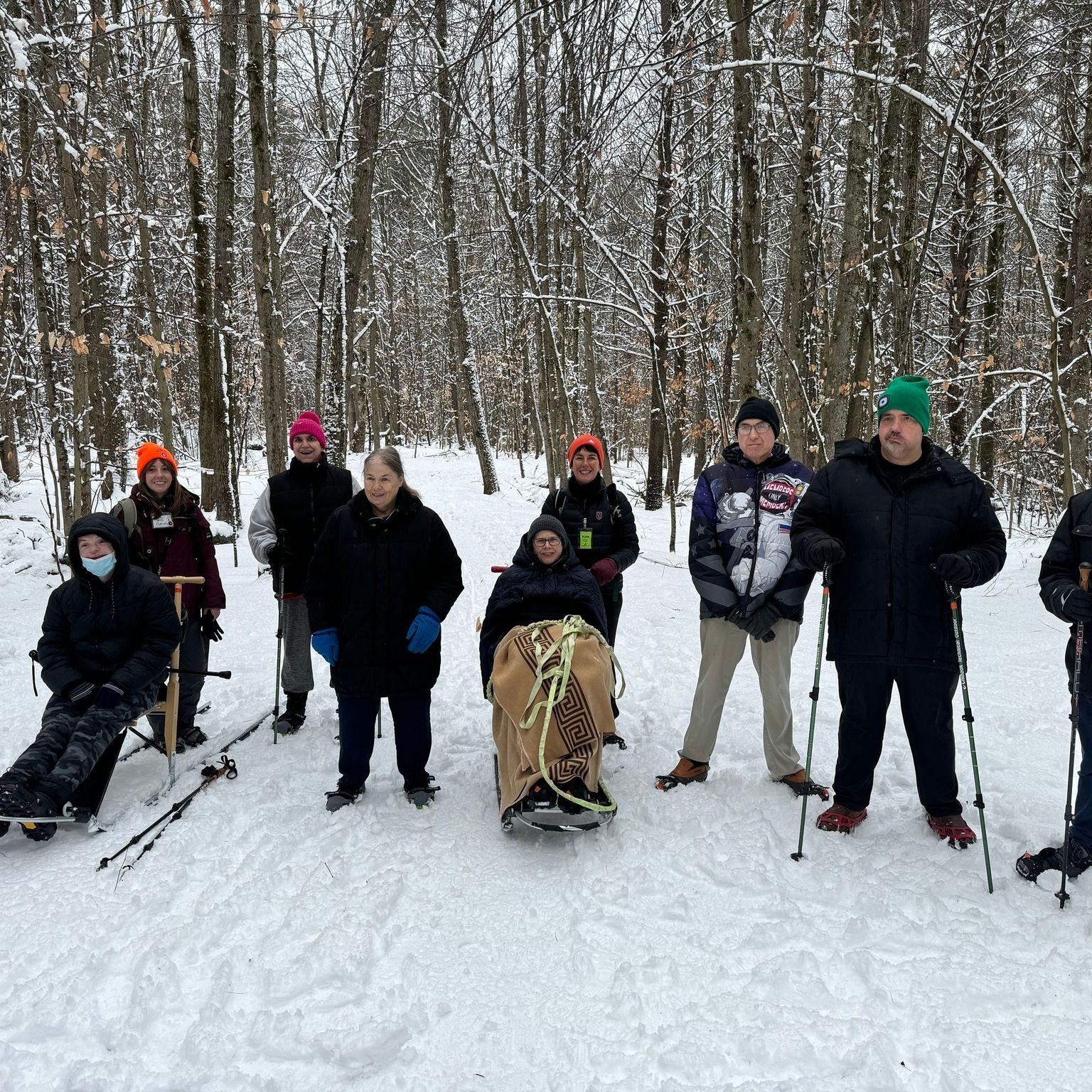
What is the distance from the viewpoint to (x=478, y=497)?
19859 millimetres

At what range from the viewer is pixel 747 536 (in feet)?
14.1

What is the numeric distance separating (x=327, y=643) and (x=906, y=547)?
3173 millimetres

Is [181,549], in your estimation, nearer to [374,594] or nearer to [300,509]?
[300,509]

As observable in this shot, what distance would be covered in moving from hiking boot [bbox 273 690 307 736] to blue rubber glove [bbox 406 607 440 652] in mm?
1790

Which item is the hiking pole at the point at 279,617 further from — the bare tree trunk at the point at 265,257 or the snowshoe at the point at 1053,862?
the bare tree trunk at the point at 265,257

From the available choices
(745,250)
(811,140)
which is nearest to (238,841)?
(745,250)

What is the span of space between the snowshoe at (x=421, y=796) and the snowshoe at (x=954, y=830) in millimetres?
2766

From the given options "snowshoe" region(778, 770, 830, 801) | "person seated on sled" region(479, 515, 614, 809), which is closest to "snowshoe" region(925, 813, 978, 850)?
"snowshoe" region(778, 770, 830, 801)

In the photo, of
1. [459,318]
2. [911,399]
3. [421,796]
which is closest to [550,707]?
[421,796]

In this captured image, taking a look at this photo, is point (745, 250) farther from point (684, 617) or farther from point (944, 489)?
point (944, 489)

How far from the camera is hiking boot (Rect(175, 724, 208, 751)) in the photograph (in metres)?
5.14

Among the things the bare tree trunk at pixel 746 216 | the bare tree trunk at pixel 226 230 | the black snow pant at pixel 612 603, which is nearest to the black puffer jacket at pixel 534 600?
the black snow pant at pixel 612 603

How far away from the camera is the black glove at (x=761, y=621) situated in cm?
419

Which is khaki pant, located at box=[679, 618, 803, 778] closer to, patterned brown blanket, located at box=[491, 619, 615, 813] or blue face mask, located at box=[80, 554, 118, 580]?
patterned brown blanket, located at box=[491, 619, 615, 813]
